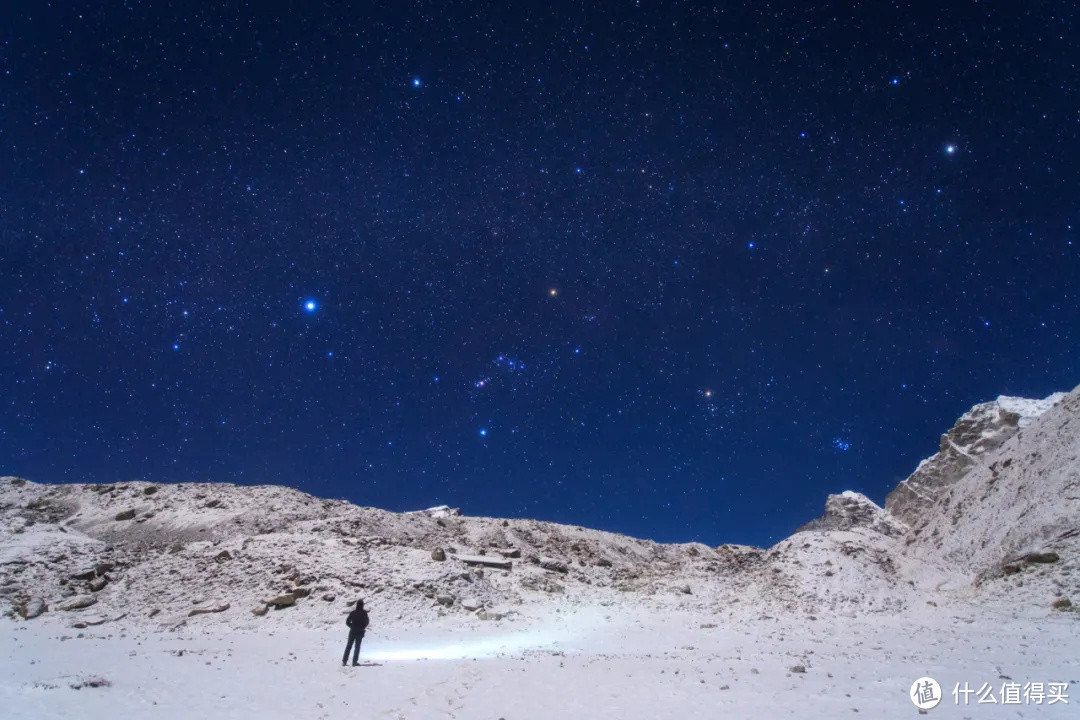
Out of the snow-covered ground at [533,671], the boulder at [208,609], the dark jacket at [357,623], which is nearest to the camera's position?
the snow-covered ground at [533,671]

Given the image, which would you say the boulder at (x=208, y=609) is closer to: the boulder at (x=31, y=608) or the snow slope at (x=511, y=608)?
the snow slope at (x=511, y=608)

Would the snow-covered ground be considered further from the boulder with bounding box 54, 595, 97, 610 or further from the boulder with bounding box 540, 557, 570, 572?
the boulder with bounding box 540, 557, 570, 572

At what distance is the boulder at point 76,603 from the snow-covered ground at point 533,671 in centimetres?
228

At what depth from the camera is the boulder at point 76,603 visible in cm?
2300

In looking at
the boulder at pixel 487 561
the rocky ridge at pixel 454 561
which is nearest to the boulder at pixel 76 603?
the rocky ridge at pixel 454 561

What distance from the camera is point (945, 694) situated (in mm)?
10750

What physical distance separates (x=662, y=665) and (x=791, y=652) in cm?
504

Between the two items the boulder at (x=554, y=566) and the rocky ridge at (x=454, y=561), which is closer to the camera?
the rocky ridge at (x=454, y=561)

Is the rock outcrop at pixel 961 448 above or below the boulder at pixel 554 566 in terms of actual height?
above

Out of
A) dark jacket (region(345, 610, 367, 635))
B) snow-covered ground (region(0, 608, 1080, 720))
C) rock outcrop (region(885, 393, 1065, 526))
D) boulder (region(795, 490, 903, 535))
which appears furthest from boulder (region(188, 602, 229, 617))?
rock outcrop (region(885, 393, 1065, 526))

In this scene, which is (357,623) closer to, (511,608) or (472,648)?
(472,648)

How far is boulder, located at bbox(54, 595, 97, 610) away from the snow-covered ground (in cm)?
228

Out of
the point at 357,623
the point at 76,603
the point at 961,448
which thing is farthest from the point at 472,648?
the point at 961,448

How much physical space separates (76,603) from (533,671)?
871 inches
